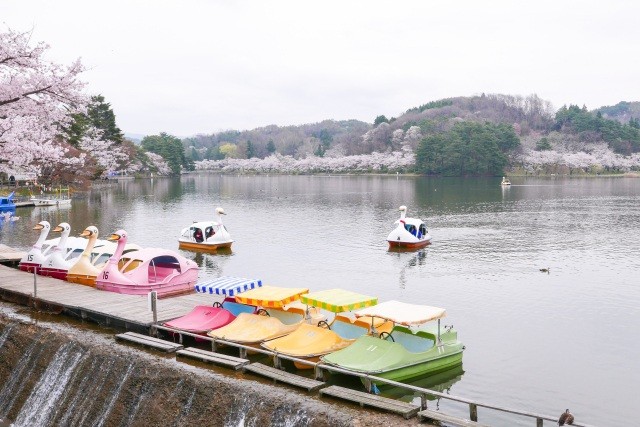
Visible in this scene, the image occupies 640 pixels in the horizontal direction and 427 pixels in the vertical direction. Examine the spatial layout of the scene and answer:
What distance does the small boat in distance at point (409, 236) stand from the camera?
141 feet

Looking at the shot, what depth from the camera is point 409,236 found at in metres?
42.9

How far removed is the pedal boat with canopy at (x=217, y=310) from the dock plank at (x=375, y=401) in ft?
19.5

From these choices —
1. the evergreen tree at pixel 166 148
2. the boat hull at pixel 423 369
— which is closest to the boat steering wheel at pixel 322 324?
the boat hull at pixel 423 369

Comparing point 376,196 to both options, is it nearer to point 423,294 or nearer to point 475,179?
point 475,179

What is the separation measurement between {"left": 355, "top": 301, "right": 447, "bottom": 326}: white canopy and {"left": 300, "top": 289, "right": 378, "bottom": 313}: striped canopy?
Answer: 252mm

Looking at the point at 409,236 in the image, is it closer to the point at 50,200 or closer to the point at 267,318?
the point at 267,318

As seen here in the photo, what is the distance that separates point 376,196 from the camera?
9100cm

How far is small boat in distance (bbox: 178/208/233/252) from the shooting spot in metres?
42.0

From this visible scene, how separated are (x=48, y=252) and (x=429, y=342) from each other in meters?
20.7

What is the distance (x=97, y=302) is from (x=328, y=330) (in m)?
9.43

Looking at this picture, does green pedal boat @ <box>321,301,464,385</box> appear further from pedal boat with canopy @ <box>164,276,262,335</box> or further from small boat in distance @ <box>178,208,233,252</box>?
small boat in distance @ <box>178,208,233,252</box>

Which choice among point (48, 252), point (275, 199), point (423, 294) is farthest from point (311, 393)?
point (275, 199)

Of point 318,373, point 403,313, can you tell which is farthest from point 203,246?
point 318,373

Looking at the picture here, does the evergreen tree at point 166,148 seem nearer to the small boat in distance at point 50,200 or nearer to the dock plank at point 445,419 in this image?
the small boat in distance at point 50,200
